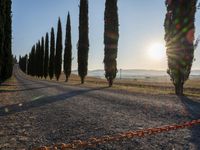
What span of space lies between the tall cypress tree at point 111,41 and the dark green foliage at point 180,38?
12026 millimetres

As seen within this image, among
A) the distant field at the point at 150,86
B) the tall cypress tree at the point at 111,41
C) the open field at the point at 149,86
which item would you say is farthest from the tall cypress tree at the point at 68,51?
the tall cypress tree at the point at 111,41

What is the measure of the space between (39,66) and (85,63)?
45.0 meters

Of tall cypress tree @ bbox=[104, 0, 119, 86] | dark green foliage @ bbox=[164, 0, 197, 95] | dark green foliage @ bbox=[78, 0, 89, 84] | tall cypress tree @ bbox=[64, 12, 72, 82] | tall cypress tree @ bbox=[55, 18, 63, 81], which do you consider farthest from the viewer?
tall cypress tree @ bbox=[55, 18, 63, 81]

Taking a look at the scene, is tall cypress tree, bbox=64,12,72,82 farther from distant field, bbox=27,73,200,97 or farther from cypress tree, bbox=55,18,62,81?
cypress tree, bbox=55,18,62,81

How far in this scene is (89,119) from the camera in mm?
8875

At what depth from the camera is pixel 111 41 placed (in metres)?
31.9

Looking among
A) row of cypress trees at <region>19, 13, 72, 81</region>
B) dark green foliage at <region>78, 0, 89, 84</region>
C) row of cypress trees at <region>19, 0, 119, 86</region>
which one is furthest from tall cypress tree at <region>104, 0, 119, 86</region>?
row of cypress trees at <region>19, 13, 72, 81</region>

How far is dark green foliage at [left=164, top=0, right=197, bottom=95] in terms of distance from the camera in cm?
1884

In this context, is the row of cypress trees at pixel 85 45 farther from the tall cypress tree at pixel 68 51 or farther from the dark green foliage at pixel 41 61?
the dark green foliage at pixel 41 61

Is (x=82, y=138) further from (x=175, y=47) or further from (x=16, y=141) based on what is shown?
(x=175, y=47)

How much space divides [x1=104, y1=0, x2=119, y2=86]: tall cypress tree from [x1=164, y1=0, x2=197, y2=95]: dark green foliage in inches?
473

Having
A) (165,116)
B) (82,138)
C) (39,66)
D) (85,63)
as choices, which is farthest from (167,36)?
(39,66)

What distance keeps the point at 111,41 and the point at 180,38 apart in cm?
1347

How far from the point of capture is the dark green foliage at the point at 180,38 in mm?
18844
